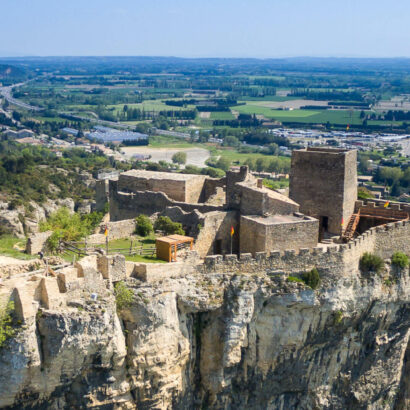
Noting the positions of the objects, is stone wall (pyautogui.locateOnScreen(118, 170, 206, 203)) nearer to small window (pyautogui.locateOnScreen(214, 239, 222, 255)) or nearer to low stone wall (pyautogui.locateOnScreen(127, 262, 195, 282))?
small window (pyautogui.locateOnScreen(214, 239, 222, 255))

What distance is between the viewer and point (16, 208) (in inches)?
2525

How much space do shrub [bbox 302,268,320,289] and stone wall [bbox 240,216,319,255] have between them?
4.96ft

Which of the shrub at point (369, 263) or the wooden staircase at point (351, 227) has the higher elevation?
the wooden staircase at point (351, 227)

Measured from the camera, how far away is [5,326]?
20.1 metres

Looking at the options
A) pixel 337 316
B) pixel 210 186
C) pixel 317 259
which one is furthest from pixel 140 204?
pixel 337 316

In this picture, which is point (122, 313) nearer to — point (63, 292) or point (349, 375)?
point (63, 292)

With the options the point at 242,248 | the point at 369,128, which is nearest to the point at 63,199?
the point at 242,248

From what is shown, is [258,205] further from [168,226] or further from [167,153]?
[167,153]

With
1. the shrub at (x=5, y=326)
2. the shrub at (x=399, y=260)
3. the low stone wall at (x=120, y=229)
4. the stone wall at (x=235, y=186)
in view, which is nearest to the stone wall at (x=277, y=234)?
the stone wall at (x=235, y=186)

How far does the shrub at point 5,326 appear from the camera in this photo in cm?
1997

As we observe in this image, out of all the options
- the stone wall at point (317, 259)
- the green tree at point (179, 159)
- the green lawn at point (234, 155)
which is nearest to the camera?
the stone wall at point (317, 259)

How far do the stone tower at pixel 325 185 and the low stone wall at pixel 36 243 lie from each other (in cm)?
1328

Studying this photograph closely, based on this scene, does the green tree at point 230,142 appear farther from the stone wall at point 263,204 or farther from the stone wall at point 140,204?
the stone wall at point 263,204

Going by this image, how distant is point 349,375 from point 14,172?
59846 mm
